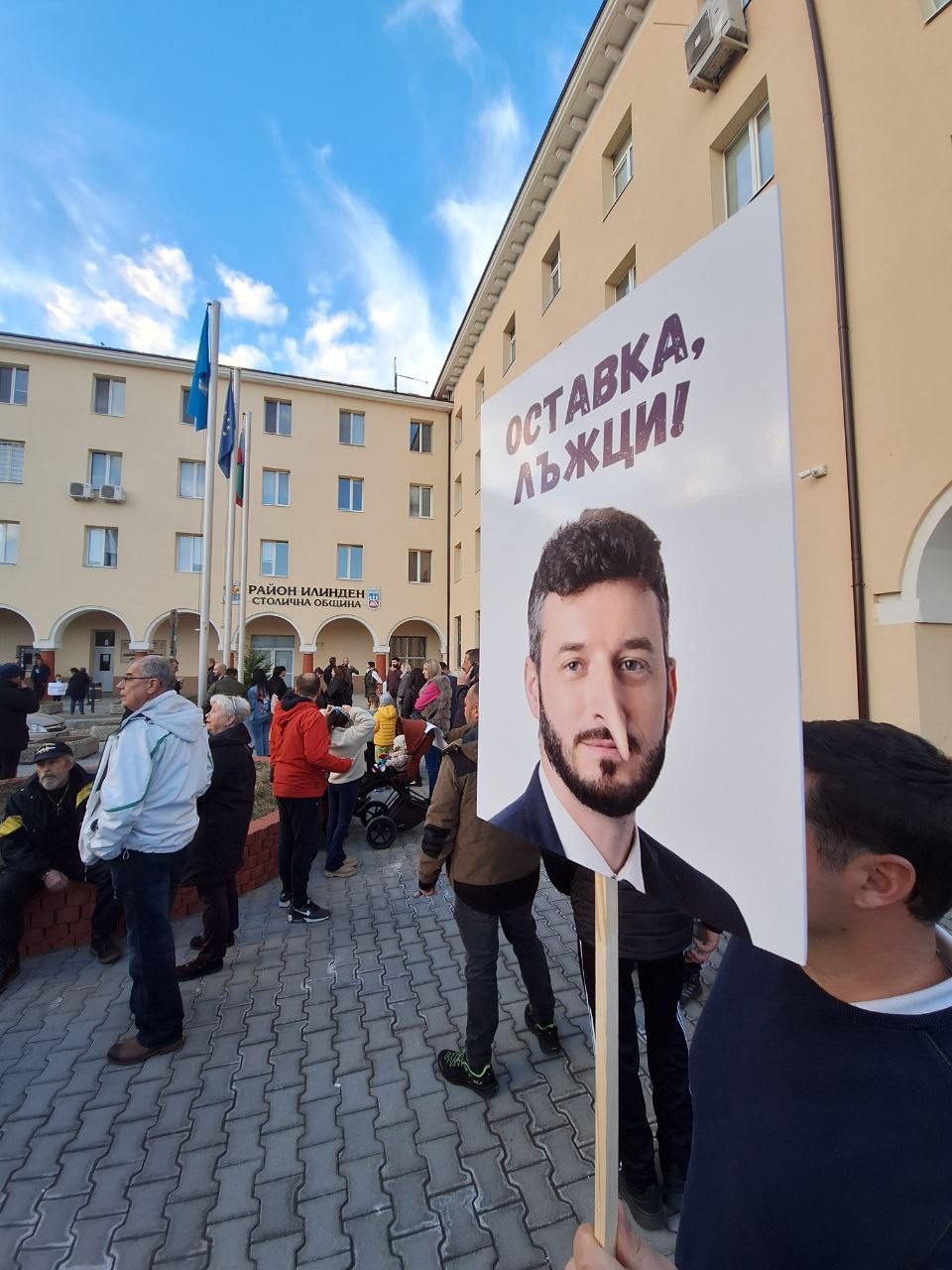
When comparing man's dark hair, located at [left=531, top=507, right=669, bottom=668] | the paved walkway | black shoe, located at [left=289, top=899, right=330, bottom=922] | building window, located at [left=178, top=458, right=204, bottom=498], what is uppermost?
building window, located at [left=178, top=458, right=204, bottom=498]

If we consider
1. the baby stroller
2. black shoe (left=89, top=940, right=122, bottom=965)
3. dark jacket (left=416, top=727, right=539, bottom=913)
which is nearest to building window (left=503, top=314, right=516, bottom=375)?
the baby stroller

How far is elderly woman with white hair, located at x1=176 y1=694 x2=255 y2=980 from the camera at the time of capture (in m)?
3.78

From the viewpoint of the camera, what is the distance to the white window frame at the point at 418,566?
2534 centimetres

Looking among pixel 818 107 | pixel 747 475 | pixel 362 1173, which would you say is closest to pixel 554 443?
pixel 747 475

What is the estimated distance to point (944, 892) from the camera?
90 cm

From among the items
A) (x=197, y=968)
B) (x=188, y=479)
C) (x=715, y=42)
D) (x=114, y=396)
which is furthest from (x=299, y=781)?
(x=114, y=396)

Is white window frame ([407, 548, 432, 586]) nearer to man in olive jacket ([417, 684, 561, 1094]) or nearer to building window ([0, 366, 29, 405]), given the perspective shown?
building window ([0, 366, 29, 405])

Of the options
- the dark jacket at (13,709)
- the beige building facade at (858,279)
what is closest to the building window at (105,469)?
the dark jacket at (13,709)

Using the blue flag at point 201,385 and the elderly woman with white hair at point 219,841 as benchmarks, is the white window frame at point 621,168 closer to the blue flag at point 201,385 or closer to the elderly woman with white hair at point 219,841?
the blue flag at point 201,385

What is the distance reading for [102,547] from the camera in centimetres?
2269

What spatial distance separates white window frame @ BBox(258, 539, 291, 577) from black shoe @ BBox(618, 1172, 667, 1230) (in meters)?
23.6

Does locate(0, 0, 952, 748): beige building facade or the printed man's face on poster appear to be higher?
locate(0, 0, 952, 748): beige building facade

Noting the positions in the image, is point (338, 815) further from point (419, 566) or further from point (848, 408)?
point (419, 566)

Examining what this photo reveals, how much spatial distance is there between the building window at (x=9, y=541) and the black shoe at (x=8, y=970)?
2359cm
